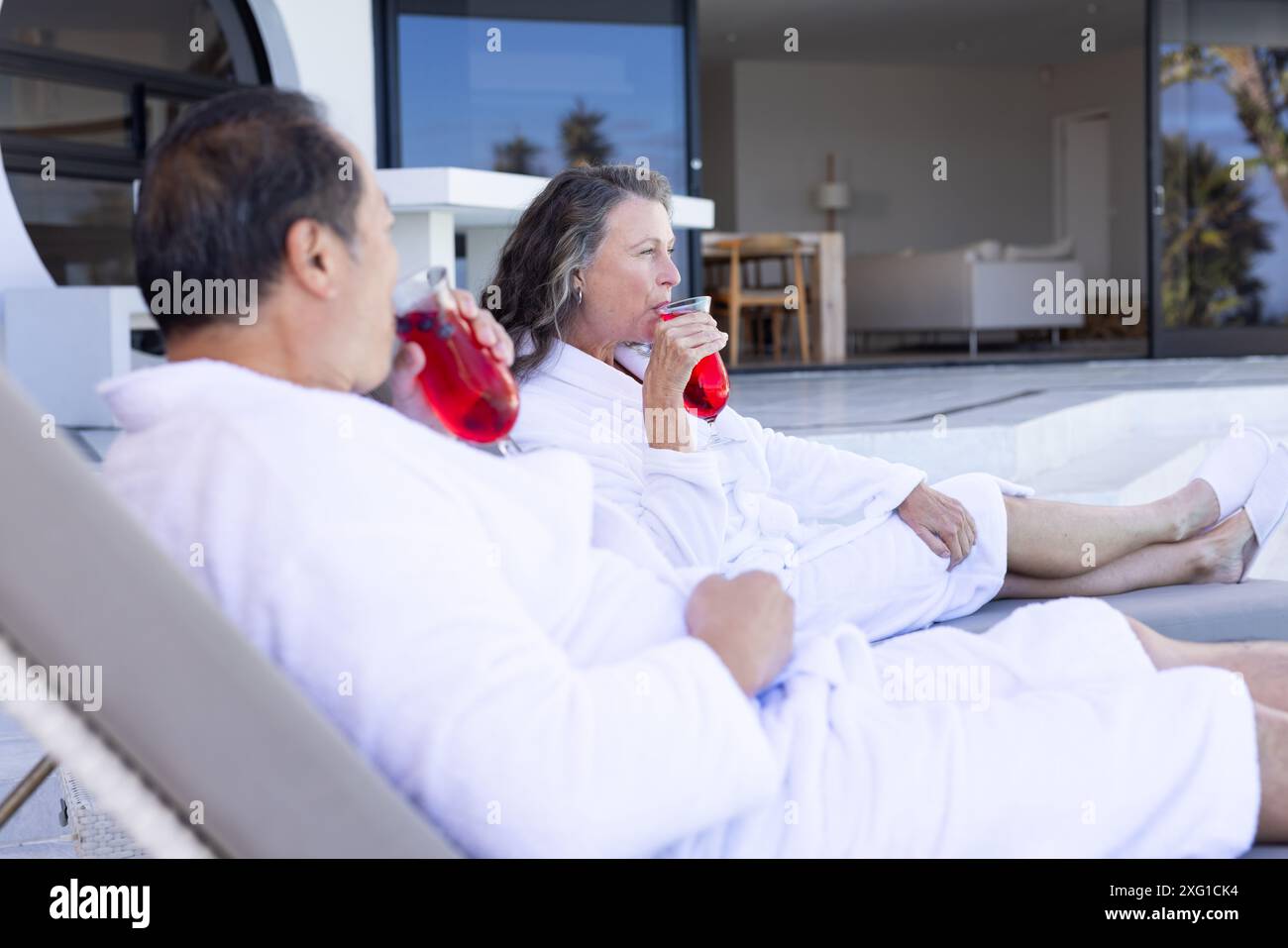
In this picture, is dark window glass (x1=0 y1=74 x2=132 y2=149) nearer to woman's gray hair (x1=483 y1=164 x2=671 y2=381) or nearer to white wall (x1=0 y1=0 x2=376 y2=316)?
white wall (x1=0 y1=0 x2=376 y2=316)

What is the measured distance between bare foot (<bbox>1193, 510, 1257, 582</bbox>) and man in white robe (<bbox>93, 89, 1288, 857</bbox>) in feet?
3.90

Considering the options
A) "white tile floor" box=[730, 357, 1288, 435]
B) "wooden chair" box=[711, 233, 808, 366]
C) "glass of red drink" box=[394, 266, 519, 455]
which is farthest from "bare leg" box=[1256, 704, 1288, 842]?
"wooden chair" box=[711, 233, 808, 366]

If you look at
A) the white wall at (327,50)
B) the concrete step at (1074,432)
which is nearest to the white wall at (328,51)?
the white wall at (327,50)

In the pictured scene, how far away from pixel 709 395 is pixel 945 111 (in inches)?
573

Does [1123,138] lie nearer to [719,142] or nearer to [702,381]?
[719,142]

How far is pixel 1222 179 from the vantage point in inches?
361

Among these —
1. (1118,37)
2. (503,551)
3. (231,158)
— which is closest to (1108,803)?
(503,551)

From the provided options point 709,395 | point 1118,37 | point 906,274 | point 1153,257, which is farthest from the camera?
point 1118,37

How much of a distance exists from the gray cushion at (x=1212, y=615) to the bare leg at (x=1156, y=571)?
121 mm

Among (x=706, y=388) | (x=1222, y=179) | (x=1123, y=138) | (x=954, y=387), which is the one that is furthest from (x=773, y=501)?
(x=1123, y=138)

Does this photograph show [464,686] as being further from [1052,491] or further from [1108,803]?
[1052,491]

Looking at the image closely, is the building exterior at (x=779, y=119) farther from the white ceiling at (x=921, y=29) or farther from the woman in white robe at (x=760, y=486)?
the woman in white robe at (x=760, y=486)

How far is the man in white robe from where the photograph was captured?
2.97 ft

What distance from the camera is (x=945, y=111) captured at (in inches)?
611
